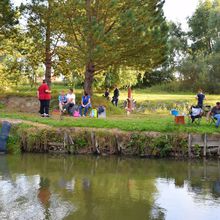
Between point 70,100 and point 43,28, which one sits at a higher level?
point 43,28

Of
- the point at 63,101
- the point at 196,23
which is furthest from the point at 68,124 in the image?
the point at 196,23

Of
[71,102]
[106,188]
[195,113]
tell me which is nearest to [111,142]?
[195,113]

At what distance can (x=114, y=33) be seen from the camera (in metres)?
26.7

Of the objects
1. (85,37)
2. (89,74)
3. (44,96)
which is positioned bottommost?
(44,96)

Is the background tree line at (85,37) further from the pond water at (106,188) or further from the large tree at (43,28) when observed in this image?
the pond water at (106,188)

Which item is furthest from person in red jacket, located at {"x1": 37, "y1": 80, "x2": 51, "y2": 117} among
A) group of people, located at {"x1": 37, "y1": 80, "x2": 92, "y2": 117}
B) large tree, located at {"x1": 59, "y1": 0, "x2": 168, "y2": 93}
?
large tree, located at {"x1": 59, "y1": 0, "x2": 168, "y2": 93}

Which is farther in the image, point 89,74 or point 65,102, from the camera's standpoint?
point 89,74

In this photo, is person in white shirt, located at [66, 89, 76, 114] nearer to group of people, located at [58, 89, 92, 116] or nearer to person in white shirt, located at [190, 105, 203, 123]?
group of people, located at [58, 89, 92, 116]

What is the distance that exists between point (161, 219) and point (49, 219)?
274cm

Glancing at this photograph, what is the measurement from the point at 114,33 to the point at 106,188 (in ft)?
43.4

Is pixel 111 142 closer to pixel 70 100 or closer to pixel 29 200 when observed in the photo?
pixel 70 100

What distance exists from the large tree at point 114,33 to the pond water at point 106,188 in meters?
8.17

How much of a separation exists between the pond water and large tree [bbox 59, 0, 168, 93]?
322 inches

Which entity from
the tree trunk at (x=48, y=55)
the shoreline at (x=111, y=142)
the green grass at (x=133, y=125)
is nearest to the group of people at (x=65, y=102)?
the green grass at (x=133, y=125)
